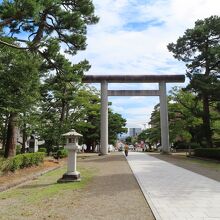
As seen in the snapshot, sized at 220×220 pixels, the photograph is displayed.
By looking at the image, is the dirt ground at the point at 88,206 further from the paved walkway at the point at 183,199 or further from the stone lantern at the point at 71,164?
the stone lantern at the point at 71,164

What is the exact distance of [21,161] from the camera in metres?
16.4

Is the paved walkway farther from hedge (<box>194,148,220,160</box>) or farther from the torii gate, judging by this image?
the torii gate

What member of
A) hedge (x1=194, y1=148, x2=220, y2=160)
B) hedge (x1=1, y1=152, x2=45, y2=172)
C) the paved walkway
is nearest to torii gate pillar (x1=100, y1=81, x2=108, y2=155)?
hedge (x1=194, y1=148, x2=220, y2=160)

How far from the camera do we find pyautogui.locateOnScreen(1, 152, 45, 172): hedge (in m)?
14.6

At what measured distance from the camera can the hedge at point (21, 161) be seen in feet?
47.9

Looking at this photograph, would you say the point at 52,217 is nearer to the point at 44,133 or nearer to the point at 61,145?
the point at 44,133

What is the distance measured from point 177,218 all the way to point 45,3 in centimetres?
1048

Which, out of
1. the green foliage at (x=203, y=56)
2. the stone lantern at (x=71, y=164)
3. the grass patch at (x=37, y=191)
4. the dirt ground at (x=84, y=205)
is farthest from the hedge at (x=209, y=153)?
the dirt ground at (x=84, y=205)

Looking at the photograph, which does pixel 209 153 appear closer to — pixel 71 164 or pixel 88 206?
pixel 71 164

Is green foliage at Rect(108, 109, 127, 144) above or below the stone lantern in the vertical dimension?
above

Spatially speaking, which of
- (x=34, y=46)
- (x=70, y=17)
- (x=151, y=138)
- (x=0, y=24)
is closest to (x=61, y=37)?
(x=70, y=17)

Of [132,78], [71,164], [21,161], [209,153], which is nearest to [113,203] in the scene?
[71,164]

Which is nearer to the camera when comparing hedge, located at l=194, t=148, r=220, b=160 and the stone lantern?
the stone lantern

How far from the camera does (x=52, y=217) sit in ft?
22.2
